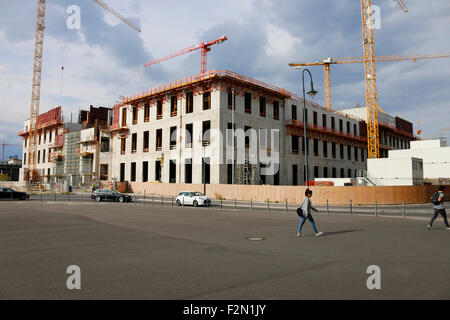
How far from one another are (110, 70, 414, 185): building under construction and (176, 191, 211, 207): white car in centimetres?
448

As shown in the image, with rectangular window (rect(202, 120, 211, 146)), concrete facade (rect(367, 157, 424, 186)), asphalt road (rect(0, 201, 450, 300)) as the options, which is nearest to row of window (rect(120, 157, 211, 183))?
rectangular window (rect(202, 120, 211, 146))

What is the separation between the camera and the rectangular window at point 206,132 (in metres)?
41.7

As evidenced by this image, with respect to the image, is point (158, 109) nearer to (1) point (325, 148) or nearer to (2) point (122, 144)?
(2) point (122, 144)

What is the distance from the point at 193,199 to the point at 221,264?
2215 centimetres

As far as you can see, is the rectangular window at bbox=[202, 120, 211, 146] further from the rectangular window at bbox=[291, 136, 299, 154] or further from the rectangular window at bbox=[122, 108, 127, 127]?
the rectangular window at bbox=[122, 108, 127, 127]

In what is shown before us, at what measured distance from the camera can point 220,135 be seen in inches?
1583

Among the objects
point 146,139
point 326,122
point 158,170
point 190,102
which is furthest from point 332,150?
point 146,139

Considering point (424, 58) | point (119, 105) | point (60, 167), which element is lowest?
point (60, 167)

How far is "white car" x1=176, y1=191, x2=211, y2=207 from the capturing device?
28.8 meters

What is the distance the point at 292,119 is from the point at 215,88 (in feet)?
50.6

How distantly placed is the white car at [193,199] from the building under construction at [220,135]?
448 cm
